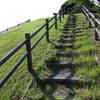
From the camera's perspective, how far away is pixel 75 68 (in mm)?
3545

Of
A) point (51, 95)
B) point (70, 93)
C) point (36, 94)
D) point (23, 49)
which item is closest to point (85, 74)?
point (70, 93)

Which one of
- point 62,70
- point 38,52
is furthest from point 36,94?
point 38,52

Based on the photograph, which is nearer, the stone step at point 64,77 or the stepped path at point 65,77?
the stepped path at point 65,77

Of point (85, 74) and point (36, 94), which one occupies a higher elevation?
point (85, 74)

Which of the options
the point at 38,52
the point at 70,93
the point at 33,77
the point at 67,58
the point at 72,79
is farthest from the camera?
the point at 38,52

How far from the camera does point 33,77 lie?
3291 mm

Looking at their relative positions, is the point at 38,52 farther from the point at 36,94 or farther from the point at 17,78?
the point at 36,94

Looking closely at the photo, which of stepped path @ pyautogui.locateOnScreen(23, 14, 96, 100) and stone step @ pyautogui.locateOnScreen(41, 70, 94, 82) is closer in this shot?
stepped path @ pyautogui.locateOnScreen(23, 14, 96, 100)

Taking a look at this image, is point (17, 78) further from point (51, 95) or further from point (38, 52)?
point (38, 52)

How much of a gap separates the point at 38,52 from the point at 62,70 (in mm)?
1584

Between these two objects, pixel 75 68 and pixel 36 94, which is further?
pixel 75 68

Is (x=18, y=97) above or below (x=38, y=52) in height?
below

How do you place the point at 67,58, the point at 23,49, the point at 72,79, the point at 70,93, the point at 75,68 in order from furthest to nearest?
the point at 23,49 → the point at 67,58 → the point at 75,68 → the point at 72,79 → the point at 70,93

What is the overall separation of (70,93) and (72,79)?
1.33 feet
